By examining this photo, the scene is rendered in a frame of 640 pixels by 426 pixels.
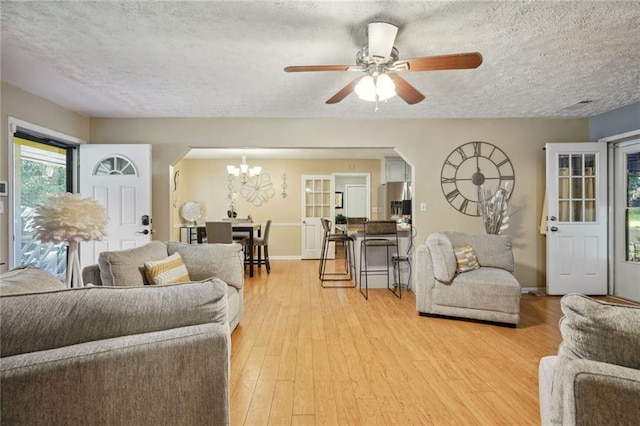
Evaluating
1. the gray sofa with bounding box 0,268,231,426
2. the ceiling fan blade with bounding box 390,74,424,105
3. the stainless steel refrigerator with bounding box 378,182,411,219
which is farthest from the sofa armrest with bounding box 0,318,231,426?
the stainless steel refrigerator with bounding box 378,182,411,219

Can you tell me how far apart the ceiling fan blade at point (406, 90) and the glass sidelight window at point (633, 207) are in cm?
352

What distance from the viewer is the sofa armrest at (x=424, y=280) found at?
349 cm

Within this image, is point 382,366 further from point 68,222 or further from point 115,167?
point 115,167

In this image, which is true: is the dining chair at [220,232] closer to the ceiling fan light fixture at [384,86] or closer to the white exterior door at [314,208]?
the white exterior door at [314,208]

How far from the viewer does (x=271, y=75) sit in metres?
3.05

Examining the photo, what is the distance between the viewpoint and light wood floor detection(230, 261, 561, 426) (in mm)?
1869

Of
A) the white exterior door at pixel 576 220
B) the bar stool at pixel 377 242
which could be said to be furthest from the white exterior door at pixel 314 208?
the white exterior door at pixel 576 220

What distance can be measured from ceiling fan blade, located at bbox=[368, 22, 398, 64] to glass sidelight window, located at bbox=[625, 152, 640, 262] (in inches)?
159

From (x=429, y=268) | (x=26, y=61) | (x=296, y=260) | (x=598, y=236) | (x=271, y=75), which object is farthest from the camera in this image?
(x=296, y=260)

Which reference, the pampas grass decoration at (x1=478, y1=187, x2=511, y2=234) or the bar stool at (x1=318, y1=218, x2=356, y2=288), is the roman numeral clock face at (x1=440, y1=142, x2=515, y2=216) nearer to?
the pampas grass decoration at (x1=478, y1=187, x2=511, y2=234)

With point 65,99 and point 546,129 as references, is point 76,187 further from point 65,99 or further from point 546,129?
point 546,129

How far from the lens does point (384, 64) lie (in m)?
2.24

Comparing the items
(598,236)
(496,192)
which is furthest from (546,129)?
(598,236)

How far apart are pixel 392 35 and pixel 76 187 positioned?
14.2 feet
